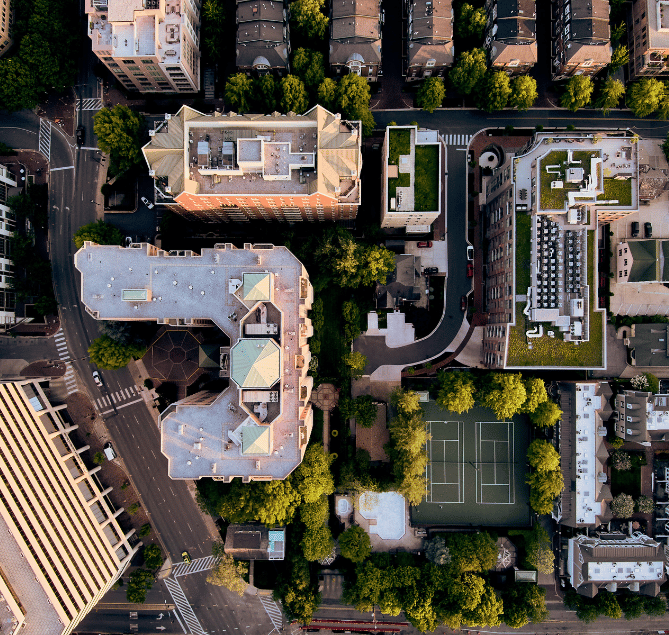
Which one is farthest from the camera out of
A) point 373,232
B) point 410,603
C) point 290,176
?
point 373,232

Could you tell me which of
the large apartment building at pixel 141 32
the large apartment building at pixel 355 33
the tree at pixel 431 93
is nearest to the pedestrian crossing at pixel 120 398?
the large apartment building at pixel 141 32

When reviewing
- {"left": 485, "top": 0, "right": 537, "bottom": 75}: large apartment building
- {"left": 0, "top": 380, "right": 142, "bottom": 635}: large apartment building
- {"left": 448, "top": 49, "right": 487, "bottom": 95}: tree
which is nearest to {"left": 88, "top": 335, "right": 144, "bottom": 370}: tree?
{"left": 0, "top": 380, "right": 142, "bottom": 635}: large apartment building

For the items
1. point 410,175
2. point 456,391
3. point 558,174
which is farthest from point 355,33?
point 456,391

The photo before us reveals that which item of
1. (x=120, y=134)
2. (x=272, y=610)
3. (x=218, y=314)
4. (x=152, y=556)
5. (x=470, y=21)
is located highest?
(x=470, y=21)

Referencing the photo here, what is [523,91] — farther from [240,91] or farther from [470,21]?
[240,91]

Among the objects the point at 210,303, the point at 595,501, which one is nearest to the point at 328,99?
the point at 210,303

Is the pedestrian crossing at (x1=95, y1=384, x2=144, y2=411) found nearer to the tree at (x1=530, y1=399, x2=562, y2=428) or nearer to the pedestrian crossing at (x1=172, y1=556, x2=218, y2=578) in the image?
the pedestrian crossing at (x1=172, y1=556, x2=218, y2=578)

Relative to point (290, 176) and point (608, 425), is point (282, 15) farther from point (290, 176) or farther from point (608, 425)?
point (608, 425)
